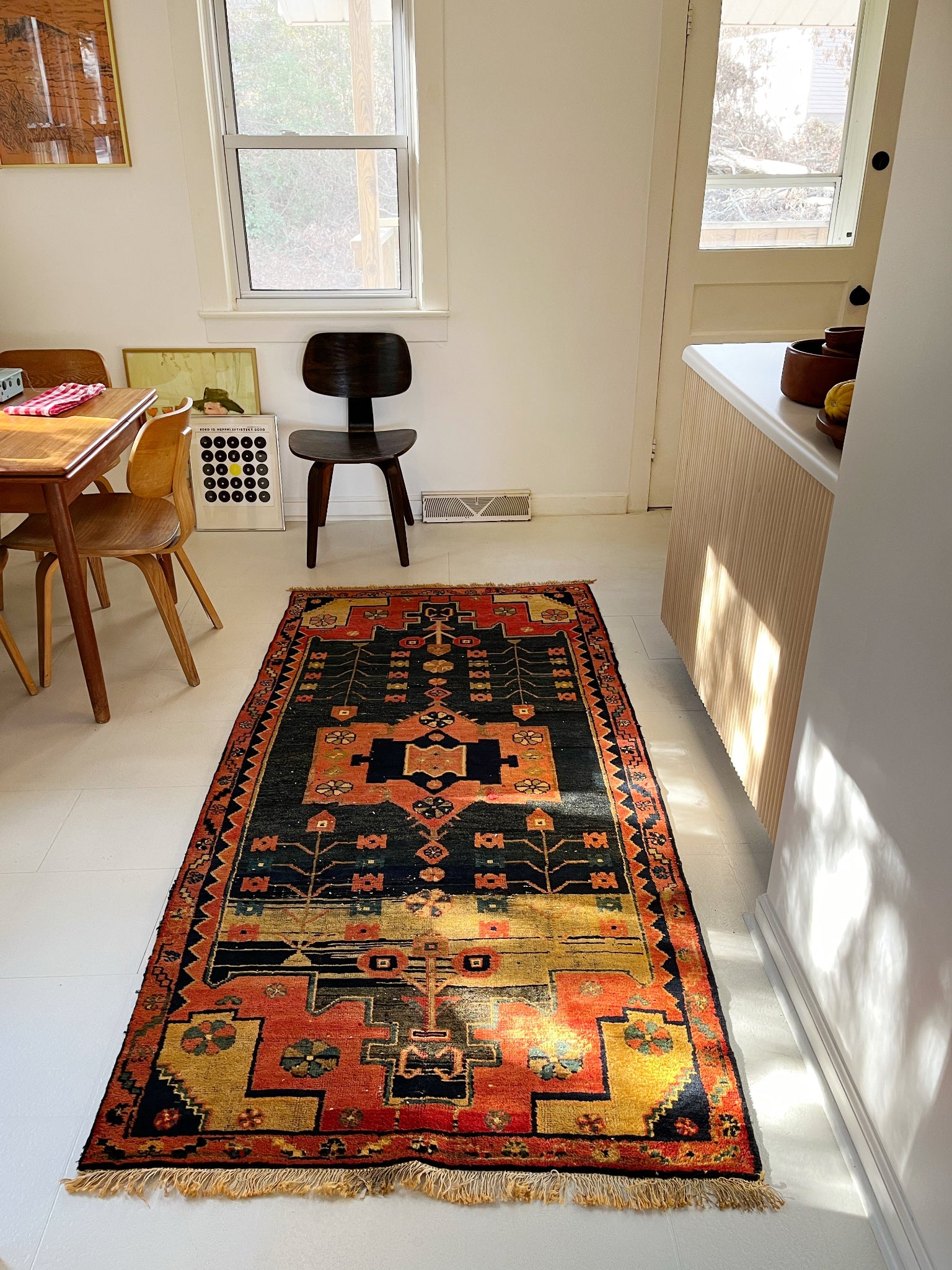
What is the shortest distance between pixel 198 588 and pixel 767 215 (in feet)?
8.57

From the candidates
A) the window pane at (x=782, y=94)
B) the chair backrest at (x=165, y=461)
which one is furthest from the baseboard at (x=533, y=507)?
the window pane at (x=782, y=94)

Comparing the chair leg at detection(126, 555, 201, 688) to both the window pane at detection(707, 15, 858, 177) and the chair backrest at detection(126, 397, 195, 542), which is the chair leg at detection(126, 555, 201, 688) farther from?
the window pane at detection(707, 15, 858, 177)

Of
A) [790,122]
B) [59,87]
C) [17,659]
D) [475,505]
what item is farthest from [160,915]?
[790,122]

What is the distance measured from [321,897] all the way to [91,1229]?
77 centimetres

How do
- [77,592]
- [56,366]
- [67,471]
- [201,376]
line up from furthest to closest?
[201,376] < [56,366] < [77,592] < [67,471]

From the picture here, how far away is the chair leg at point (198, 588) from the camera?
3.08 metres

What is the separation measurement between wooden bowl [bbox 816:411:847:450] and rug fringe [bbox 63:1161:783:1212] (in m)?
1.30

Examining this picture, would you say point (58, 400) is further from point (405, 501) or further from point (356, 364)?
point (405, 501)

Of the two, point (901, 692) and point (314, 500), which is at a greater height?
point (901, 692)

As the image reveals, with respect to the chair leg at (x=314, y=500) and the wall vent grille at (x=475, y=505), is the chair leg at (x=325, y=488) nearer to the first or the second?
the chair leg at (x=314, y=500)

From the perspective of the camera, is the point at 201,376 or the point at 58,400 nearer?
the point at 58,400

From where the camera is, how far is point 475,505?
4184 millimetres

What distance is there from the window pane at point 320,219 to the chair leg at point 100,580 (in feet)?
4.43

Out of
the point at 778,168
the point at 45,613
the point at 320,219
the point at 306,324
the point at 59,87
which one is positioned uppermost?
the point at 59,87
